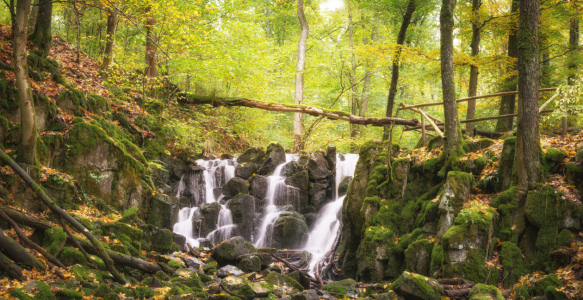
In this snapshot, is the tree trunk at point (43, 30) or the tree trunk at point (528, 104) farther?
the tree trunk at point (43, 30)

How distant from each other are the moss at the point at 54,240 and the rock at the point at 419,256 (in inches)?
241

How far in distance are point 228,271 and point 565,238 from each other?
6.32 metres

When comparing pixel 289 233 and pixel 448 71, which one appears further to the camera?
pixel 289 233

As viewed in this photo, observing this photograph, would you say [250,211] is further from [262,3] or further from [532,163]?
[262,3]

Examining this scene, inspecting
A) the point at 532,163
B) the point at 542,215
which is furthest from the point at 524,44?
the point at 542,215

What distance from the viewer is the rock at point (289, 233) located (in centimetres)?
1056

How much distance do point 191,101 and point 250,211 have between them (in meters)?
6.06

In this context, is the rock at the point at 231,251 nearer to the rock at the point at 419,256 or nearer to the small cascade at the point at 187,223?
the small cascade at the point at 187,223

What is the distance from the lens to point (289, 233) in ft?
34.7

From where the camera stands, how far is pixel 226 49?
1379cm

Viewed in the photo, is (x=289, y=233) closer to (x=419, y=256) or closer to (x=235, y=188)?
(x=235, y=188)

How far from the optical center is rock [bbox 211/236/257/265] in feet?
27.8

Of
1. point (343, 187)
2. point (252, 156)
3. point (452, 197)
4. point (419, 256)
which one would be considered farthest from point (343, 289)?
point (252, 156)

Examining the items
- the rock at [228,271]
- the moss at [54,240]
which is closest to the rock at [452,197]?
the rock at [228,271]
